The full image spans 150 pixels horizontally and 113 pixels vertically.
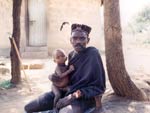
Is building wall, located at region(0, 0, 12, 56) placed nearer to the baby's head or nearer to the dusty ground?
the dusty ground

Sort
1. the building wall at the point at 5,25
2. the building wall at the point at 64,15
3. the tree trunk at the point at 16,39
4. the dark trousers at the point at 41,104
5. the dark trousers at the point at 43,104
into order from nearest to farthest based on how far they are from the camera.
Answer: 1. the dark trousers at the point at 43,104
2. the dark trousers at the point at 41,104
3. the tree trunk at the point at 16,39
4. the building wall at the point at 5,25
5. the building wall at the point at 64,15

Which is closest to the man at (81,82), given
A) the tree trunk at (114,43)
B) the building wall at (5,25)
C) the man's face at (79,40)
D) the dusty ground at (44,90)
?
the man's face at (79,40)

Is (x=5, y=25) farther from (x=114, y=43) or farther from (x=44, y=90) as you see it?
(x=114, y=43)

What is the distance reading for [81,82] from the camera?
4.21 metres

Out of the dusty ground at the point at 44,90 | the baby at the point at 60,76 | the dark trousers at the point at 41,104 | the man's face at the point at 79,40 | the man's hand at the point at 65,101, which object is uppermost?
the man's face at the point at 79,40

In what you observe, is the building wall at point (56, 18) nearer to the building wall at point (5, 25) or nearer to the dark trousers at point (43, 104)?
the building wall at point (5, 25)

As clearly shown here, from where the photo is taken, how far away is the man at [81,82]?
4090 mm

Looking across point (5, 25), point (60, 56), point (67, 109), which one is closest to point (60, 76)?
point (60, 56)

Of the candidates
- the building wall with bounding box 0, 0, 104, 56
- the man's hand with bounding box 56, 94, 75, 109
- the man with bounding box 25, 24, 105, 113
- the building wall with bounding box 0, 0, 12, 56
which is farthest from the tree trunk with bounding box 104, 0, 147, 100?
A: the building wall with bounding box 0, 0, 12, 56

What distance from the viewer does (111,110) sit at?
553 centimetres

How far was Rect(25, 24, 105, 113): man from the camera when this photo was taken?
4.09 m

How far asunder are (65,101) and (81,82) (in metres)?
0.29

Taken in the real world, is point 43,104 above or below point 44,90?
above

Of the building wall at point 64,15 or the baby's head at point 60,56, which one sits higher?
the building wall at point 64,15
